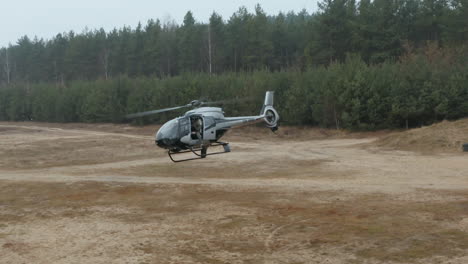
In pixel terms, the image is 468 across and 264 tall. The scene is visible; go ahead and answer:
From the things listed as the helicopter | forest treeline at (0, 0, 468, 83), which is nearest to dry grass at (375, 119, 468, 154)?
the helicopter

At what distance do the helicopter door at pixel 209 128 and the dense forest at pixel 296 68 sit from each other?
1978 cm

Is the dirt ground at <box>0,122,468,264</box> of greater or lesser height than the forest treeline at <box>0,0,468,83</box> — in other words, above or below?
below

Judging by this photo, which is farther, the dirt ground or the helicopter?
the helicopter

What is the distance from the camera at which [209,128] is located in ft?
60.0

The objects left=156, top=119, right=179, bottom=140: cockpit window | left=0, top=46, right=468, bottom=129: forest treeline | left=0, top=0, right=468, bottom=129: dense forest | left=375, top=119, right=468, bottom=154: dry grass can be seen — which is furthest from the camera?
left=0, top=0, right=468, bottom=129: dense forest

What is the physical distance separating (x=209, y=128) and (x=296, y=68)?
32.0 m

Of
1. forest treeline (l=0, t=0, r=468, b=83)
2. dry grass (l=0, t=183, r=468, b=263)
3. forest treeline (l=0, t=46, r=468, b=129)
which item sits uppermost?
forest treeline (l=0, t=0, r=468, b=83)

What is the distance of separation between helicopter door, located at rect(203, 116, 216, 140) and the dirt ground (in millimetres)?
1811

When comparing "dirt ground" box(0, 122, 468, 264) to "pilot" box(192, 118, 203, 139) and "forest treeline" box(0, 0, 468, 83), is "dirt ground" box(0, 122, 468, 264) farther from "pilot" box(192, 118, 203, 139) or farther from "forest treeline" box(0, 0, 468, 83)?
"forest treeline" box(0, 0, 468, 83)

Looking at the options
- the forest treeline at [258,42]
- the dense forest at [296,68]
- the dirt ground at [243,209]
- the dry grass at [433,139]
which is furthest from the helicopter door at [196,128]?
the forest treeline at [258,42]

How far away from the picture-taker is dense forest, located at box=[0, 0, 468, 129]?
35188 millimetres

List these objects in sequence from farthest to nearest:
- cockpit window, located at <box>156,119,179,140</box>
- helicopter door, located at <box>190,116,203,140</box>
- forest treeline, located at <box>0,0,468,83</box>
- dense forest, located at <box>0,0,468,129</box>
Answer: forest treeline, located at <box>0,0,468,83</box> → dense forest, located at <box>0,0,468,129</box> → helicopter door, located at <box>190,116,203,140</box> → cockpit window, located at <box>156,119,179,140</box>

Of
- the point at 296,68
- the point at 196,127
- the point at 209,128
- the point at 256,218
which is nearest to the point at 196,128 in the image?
the point at 196,127

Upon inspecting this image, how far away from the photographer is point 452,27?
46594 mm
